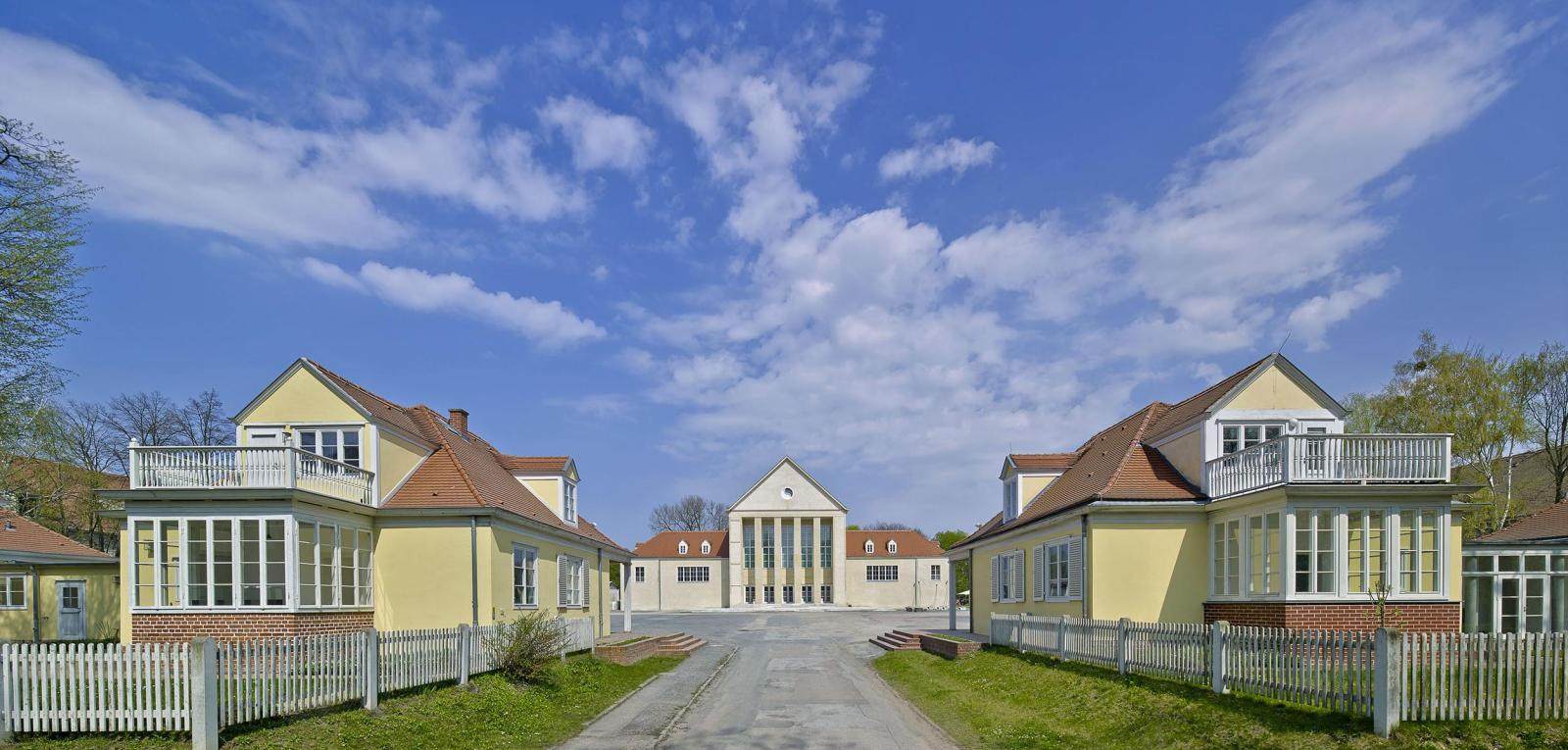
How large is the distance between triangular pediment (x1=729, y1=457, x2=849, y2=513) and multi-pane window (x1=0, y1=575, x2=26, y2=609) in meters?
45.7

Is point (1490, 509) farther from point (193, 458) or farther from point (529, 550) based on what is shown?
point (193, 458)

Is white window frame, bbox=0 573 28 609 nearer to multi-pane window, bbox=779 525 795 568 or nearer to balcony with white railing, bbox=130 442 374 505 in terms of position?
balcony with white railing, bbox=130 442 374 505

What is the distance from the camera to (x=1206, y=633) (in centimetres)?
1399

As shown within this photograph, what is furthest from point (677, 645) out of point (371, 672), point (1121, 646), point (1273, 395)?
point (1273, 395)

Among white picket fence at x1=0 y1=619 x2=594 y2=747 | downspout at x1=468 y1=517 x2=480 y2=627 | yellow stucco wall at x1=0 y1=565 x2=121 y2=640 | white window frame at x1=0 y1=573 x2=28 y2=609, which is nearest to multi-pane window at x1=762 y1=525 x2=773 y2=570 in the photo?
yellow stucco wall at x1=0 y1=565 x2=121 y2=640

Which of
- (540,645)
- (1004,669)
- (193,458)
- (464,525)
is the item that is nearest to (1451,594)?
(1004,669)

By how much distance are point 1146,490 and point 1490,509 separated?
2551 cm

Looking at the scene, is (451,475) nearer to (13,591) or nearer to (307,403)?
(307,403)

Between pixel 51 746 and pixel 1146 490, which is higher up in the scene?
pixel 1146 490

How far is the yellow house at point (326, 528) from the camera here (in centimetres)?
1772

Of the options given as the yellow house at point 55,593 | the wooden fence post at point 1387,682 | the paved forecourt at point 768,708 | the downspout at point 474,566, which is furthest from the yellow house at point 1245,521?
the yellow house at point 55,593

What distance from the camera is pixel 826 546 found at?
6925 centimetres

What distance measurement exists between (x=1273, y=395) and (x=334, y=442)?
2177 centimetres

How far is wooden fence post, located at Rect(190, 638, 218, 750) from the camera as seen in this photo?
34.4ft
